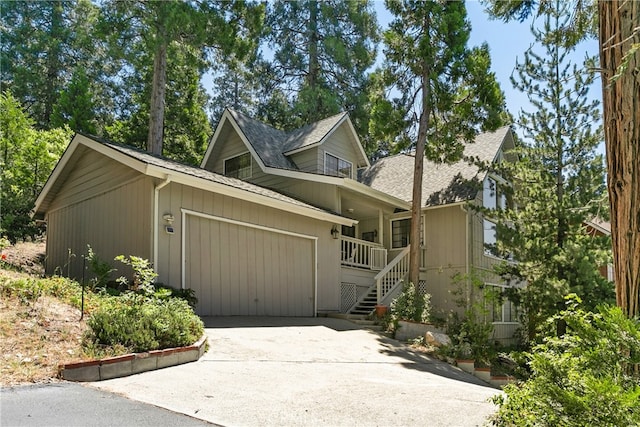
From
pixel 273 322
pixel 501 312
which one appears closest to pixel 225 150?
pixel 273 322

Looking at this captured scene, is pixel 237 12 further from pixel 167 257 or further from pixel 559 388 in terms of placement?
pixel 559 388

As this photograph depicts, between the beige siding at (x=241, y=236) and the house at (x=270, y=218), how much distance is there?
3cm

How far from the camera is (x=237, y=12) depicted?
17797mm

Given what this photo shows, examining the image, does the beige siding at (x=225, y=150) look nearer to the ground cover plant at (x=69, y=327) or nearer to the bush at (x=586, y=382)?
the ground cover plant at (x=69, y=327)

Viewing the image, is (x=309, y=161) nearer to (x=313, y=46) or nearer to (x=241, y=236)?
(x=241, y=236)

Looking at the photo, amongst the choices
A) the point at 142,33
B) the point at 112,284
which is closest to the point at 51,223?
the point at 112,284

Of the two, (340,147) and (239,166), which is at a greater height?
(340,147)

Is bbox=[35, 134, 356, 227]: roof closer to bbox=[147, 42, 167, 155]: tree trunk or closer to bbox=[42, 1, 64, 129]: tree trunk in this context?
bbox=[147, 42, 167, 155]: tree trunk

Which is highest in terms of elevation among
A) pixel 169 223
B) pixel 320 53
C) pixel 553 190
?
pixel 320 53

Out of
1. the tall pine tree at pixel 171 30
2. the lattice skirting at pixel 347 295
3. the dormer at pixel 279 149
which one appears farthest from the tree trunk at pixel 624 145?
the tall pine tree at pixel 171 30

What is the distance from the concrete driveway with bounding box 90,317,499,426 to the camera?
14.8ft

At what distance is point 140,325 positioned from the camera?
6.24m

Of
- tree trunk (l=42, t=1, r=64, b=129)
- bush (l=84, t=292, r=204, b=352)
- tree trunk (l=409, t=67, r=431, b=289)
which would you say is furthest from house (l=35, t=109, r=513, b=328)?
tree trunk (l=42, t=1, r=64, b=129)

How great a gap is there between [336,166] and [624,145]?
14.5 meters
